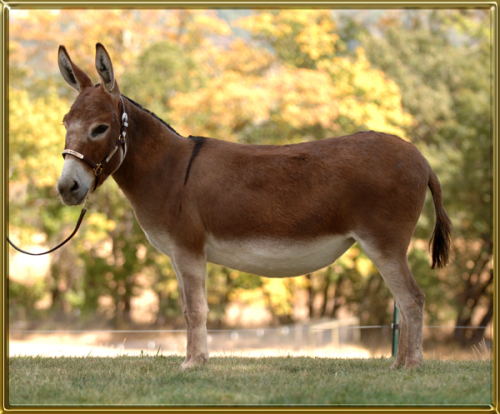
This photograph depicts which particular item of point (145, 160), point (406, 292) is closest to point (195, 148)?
point (145, 160)

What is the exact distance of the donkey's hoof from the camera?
15.4ft

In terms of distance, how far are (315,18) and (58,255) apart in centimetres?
1097

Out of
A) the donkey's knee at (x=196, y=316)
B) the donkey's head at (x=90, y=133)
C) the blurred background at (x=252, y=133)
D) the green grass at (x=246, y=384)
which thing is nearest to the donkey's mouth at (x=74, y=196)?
the donkey's head at (x=90, y=133)

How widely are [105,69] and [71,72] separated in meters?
0.44

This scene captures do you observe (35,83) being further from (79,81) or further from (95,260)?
(79,81)

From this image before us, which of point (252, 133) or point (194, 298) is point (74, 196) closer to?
point (194, 298)

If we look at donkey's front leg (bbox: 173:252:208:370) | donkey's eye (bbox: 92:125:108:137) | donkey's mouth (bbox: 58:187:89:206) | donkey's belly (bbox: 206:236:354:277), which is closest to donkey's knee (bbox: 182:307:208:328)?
donkey's front leg (bbox: 173:252:208:370)

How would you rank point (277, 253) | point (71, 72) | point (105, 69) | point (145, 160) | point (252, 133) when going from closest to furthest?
1. point (105, 69)
2. point (277, 253)
3. point (71, 72)
4. point (145, 160)
5. point (252, 133)

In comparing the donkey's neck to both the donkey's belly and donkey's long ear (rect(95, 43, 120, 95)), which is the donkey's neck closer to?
donkey's long ear (rect(95, 43, 120, 95))

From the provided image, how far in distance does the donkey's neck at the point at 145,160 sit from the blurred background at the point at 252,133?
696cm

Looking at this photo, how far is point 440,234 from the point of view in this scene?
508cm

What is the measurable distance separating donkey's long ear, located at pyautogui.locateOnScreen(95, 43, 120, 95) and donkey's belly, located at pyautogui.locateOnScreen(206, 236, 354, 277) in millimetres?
1598

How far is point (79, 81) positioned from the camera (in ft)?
15.5

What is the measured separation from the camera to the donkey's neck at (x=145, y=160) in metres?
4.86
